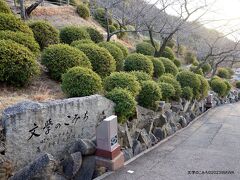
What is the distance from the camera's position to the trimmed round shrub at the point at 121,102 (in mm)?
7747

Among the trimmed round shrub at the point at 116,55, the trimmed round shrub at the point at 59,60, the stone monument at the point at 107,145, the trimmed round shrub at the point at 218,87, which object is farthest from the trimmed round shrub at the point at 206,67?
the stone monument at the point at 107,145

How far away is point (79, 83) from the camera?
24.1 ft

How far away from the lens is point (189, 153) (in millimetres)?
8125

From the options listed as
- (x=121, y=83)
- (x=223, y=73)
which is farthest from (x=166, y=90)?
(x=223, y=73)

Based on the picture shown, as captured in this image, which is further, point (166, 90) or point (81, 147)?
point (166, 90)

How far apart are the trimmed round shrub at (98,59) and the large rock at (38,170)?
510 centimetres

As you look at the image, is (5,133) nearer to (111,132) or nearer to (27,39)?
(111,132)

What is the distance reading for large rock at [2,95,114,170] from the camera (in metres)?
5.19

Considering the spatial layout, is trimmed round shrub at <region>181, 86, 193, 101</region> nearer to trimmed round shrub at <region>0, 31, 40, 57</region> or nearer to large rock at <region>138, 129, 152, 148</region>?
large rock at <region>138, 129, 152, 148</region>

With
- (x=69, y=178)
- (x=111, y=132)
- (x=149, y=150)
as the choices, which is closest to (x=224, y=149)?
(x=149, y=150)

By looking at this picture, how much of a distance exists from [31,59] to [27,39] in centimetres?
157

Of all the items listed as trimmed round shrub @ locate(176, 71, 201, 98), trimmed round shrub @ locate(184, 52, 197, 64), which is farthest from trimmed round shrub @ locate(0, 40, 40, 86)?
trimmed round shrub @ locate(184, 52, 197, 64)

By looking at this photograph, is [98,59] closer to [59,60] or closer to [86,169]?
[59,60]

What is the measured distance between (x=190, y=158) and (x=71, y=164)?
338 centimetres
